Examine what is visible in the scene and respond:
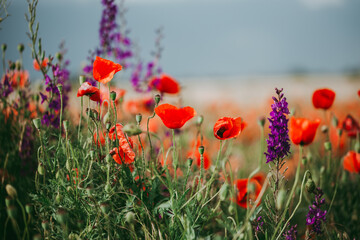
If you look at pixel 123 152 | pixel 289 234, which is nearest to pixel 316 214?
pixel 289 234

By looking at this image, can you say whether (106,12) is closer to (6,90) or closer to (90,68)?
(90,68)

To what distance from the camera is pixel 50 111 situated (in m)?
1.36

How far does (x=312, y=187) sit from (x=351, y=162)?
2.01 feet

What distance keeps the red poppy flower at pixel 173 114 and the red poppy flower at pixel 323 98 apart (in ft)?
2.28

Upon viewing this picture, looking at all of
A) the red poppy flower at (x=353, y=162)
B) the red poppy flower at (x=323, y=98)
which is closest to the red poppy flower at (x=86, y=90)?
the red poppy flower at (x=323, y=98)

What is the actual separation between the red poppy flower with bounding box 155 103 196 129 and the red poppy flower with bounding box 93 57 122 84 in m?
0.22

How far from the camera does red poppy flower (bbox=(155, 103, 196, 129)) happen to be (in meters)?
1.03

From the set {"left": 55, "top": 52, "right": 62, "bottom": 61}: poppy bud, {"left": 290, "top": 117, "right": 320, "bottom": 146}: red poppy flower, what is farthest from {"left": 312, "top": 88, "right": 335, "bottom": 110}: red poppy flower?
{"left": 55, "top": 52, "right": 62, "bottom": 61}: poppy bud

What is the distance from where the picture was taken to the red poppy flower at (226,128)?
1.03 meters

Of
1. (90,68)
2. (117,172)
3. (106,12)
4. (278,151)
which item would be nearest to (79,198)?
(117,172)

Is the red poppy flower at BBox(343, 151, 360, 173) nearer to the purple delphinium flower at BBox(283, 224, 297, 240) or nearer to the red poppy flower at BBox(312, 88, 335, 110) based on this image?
the red poppy flower at BBox(312, 88, 335, 110)

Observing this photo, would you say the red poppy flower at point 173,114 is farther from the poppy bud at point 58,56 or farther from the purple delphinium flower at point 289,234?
the poppy bud at point 58,56

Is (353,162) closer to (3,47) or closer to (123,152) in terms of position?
(123,152)

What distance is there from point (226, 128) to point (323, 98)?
0.67 metres
